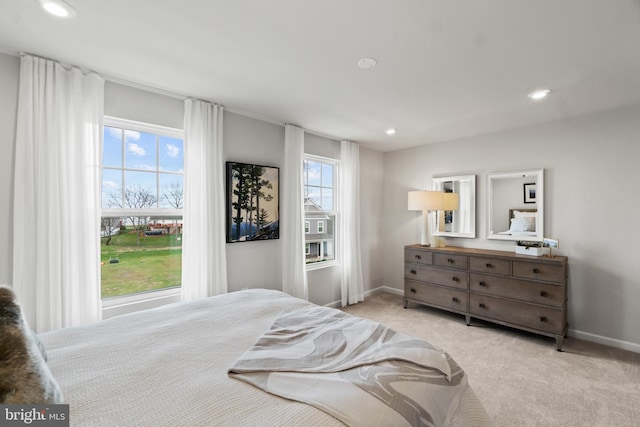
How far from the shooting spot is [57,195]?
209cm

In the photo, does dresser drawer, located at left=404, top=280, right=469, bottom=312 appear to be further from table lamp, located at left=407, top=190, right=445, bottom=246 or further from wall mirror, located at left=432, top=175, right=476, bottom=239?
table lamp, located at left=407, top=190, right=445, bottom=246

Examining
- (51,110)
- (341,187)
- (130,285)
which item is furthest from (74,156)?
(341,187)

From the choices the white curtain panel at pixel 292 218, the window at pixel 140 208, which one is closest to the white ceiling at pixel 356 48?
the window at pixel 140 208

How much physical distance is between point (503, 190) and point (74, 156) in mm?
4584

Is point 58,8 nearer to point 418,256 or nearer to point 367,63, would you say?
point 367,63

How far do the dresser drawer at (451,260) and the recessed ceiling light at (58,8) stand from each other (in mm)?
4055

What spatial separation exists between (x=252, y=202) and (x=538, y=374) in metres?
3.16

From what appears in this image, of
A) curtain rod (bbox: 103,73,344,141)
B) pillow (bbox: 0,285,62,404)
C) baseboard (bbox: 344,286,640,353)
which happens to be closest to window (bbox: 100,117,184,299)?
curtain rod (bbox: 103,73,344,141)

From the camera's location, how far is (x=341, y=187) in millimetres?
4336

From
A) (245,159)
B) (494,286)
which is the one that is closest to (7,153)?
(245,159)

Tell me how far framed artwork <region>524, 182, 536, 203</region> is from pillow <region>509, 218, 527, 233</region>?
26 centimetres

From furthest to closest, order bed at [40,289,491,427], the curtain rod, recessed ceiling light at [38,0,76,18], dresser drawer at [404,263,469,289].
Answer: dresser drawer at [404,263,469,289], the curtain rod, recessed ceiling light at [38,0,76,18], bed at [40,289,491,427]

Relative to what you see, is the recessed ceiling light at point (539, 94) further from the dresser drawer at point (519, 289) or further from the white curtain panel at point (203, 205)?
the white curtain panel at point (203, 205)

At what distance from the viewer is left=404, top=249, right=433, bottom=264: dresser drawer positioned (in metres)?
3.87
